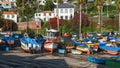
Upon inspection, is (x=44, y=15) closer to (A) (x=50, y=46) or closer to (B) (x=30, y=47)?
(A) (x=50, y=46)

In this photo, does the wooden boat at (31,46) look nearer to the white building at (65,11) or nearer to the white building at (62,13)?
the white building at (62,13)

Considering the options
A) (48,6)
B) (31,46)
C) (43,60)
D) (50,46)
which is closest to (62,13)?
(48,6)

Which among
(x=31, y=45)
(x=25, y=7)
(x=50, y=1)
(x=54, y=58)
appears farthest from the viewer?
(x=50, y=1)

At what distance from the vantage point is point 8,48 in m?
64.3

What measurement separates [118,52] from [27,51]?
1443 centimetres

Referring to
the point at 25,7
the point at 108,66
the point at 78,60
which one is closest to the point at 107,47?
the point at 78,60

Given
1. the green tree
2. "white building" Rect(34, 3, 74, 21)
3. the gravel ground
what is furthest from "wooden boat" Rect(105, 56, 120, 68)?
the green tree

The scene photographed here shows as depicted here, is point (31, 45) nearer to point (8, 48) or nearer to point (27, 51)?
point (27, 51)

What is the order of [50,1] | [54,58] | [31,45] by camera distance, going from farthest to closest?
[50,1] → [31,45] → [54,58]

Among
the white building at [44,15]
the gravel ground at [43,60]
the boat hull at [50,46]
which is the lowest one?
the gravel ground at [43,60]

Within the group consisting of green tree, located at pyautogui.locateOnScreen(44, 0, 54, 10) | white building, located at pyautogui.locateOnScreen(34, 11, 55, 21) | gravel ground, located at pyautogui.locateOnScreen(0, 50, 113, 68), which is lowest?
gravel ground, located at pyautogui.locateOnScreen(0, 50, 113, 68)

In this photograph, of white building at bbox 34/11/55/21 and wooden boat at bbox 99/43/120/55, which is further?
white building at bbox 34/11/55/21

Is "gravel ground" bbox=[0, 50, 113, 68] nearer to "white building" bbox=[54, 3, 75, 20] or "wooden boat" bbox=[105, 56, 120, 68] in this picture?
"wooden boat" bbox=[105, 56, 120, 68]

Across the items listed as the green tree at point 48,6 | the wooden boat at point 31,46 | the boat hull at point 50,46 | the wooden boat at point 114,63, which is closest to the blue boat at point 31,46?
the wooden boat at point 31,46
